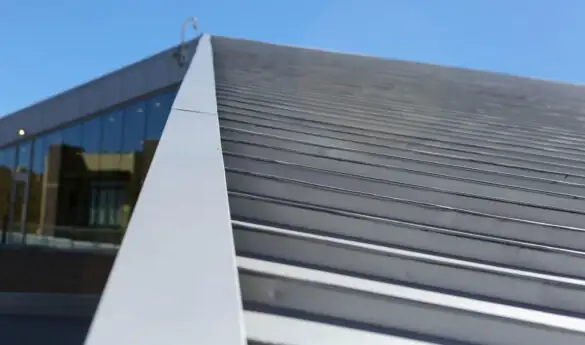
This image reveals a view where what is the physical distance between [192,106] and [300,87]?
3.04 m

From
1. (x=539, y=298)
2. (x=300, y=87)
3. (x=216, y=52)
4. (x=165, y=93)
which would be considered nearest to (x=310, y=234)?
(x=539, y=298)

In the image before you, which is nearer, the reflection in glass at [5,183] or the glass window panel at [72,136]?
the glass window panel at [72,136]

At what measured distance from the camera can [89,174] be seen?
1389 cm

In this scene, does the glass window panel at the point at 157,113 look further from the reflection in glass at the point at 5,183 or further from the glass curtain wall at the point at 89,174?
the reflection in glass at the point at 5,183

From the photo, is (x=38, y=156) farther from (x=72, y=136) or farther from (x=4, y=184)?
(x=4, y=184)

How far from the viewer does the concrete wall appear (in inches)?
452

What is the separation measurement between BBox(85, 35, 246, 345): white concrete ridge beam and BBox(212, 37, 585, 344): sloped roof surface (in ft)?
0.81

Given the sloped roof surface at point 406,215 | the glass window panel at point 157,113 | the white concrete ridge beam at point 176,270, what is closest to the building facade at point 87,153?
the glass window panel at point 157,113

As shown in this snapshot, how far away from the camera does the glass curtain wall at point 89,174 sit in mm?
12422

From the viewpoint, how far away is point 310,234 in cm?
248

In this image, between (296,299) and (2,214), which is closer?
(296,299)

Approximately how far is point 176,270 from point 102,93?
12.0 m

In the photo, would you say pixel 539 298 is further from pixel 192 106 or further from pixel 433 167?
pixel 192 106

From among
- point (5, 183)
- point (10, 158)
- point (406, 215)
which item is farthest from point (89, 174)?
point (406, 215)
